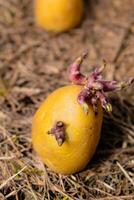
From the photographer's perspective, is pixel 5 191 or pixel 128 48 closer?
pixel 5 191

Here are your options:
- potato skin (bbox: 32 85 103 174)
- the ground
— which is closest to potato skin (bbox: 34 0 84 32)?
the ground

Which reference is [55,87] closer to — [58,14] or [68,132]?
[58,14]

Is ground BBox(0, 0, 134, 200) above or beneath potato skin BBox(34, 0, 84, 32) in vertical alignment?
beneath

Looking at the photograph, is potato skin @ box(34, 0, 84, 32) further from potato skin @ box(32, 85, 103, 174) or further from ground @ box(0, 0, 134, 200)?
potato skin @ box(32, 85, 103, 174)

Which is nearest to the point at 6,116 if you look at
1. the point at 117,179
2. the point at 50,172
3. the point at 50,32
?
the point at 50,172

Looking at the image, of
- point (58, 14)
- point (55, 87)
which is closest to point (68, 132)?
point (55, 87)

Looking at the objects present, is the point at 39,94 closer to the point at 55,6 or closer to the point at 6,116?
the point at 6,116

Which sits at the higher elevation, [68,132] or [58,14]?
[58,14]
